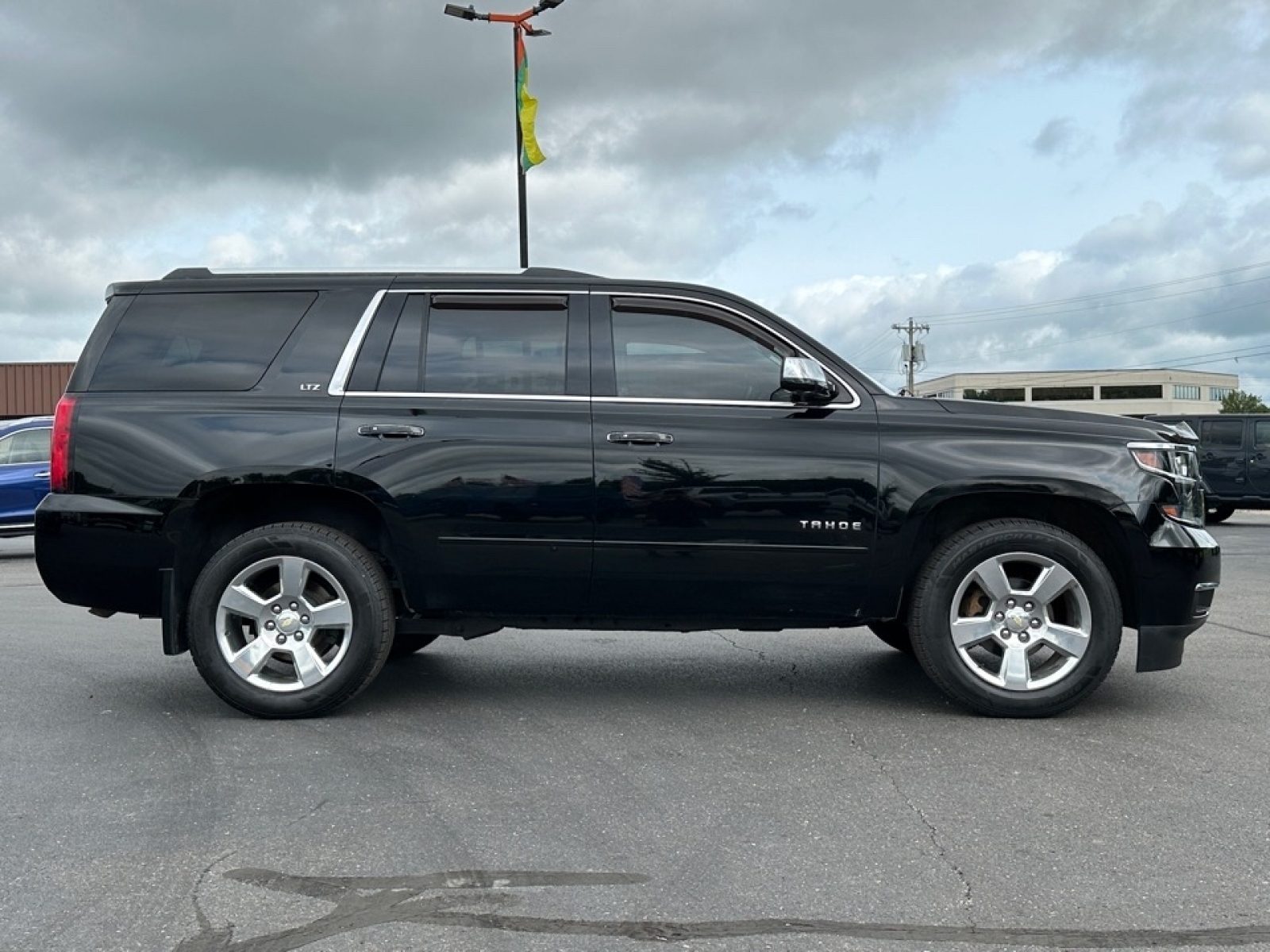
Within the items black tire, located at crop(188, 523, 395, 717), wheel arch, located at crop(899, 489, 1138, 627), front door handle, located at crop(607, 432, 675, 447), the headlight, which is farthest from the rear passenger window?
the headlight

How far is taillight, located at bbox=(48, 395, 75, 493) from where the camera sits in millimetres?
5391

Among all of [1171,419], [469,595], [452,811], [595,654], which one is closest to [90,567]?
[469,595]

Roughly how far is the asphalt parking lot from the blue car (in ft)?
30.6

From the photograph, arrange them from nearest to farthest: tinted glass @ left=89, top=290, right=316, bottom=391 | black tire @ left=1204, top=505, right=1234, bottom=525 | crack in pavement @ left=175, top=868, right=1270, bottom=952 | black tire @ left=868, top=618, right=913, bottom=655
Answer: crack in pavement @ left=175, top=868, right=1270, bottom=952
tinted glass @ left=89, top=290, right=316, bottom=391
black tire @ left=868, top=618, right=913, bottom=655
black tire @ left=1204, top=505, right=1234, bottom=525

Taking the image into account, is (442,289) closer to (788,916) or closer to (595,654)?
(595,654)

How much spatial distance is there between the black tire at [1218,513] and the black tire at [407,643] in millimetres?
17760

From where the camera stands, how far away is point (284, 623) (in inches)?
209

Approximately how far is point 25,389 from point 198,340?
167 feet

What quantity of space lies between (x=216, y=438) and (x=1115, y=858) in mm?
3887

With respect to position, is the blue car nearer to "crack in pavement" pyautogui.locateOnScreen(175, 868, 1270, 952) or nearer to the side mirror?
the side mirror

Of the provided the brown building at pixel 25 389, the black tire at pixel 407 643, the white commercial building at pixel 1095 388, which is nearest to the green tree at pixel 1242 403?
the white commercial building at pixel 1095 388

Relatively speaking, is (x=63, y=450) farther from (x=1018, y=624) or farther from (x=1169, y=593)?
(x=1169, y=593)

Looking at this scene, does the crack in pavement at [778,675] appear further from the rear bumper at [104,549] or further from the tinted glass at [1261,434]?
the tinted glass at [1261,434]

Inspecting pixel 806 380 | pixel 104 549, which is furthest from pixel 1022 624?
pixel 104 549
